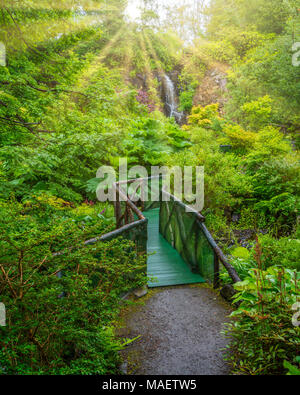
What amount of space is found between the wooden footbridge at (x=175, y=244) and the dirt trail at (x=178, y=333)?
41 centimetres

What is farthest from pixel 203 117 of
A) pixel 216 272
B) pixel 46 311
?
pixel 46 311

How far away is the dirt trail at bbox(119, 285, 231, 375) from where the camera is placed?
271cm

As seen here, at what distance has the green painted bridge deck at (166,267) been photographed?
4.73 meters

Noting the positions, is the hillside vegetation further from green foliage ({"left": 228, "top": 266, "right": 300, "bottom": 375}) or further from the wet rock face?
the wet rock face

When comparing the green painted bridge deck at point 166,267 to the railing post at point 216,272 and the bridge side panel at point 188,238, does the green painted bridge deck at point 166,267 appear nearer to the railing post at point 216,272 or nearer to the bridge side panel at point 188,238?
the bridge side panel at point 188,238

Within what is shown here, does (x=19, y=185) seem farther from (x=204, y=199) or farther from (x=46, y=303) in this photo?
(x=46, y=303)

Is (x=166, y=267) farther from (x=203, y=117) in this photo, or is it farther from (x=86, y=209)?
(x=203, y=117)

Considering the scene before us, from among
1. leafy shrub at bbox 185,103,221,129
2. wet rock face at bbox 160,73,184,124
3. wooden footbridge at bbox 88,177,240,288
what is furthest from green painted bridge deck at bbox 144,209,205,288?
wet rock face at bbox 160,73,184,124

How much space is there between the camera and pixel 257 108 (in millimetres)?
12570

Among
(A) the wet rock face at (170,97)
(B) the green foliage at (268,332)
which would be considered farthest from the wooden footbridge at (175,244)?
(A) the wet rock face at (170,97)

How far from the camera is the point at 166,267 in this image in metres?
5.29

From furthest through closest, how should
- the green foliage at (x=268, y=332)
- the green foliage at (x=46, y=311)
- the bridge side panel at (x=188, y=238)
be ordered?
the bridge side panel at (x=188, y=238), the green foliage at (x=268, y=332), the green foliage at (x=46, y=311)
